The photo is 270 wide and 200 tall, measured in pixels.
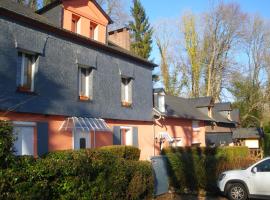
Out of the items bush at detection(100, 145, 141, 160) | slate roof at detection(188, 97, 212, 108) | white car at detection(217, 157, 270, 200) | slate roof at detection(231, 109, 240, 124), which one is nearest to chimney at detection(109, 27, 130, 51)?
bush at detection(100, 145, 141, 160)

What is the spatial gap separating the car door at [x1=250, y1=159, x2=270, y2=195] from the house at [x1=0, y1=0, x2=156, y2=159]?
24.4 feet

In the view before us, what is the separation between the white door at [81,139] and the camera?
16.7 metres

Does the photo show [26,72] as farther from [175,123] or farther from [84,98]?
[175,123]

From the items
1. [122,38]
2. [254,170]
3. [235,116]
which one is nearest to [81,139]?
[254,170]

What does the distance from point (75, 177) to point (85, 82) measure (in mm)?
9491

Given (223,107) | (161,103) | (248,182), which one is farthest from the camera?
(223,107)

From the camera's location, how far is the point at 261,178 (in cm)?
1185

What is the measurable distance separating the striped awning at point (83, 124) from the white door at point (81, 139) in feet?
1.59

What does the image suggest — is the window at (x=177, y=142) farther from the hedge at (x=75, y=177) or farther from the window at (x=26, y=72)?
the hedge at (x=75, y=177)

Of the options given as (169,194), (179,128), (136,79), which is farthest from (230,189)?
(179,128)

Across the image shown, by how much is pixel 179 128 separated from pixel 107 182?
58.3 feet

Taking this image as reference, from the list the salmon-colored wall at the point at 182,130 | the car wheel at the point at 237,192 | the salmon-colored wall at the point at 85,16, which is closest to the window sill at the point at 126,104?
the salmon-colored wall at the point at 85,16

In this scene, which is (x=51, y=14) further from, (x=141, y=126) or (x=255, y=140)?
(x=255, y=140)

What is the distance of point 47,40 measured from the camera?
50.8 ft
